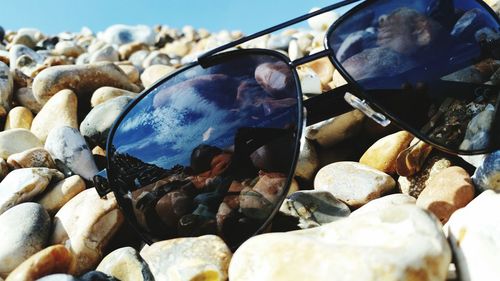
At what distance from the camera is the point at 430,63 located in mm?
1297

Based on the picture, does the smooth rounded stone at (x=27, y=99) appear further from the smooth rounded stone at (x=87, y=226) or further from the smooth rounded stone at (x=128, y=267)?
the smooth rounded stone at (x=128, y=267)

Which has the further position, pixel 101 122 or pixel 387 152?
pixel 101 122

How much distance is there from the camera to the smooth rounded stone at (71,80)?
1.99 meters

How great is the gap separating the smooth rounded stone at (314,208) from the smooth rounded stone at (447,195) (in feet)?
0.61

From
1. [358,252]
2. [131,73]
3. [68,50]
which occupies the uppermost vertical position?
[358,252]

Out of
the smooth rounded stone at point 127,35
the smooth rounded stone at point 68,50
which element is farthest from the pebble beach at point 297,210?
the smooth rounded stone at point 127,35

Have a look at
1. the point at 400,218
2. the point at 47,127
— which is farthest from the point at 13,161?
the point at 400,218

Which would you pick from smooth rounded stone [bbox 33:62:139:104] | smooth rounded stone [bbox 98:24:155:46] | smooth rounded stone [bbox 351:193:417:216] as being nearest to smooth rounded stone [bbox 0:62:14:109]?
smooth rounded stone [bbox 33:62:139:104]

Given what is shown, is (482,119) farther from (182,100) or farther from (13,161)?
(13,161)

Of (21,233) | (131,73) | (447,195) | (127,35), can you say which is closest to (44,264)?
(21,233)

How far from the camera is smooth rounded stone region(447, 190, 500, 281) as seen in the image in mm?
729

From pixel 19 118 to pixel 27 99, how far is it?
19 centimetres

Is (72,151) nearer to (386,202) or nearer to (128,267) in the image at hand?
(128,267)

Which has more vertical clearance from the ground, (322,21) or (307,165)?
(307,165)
